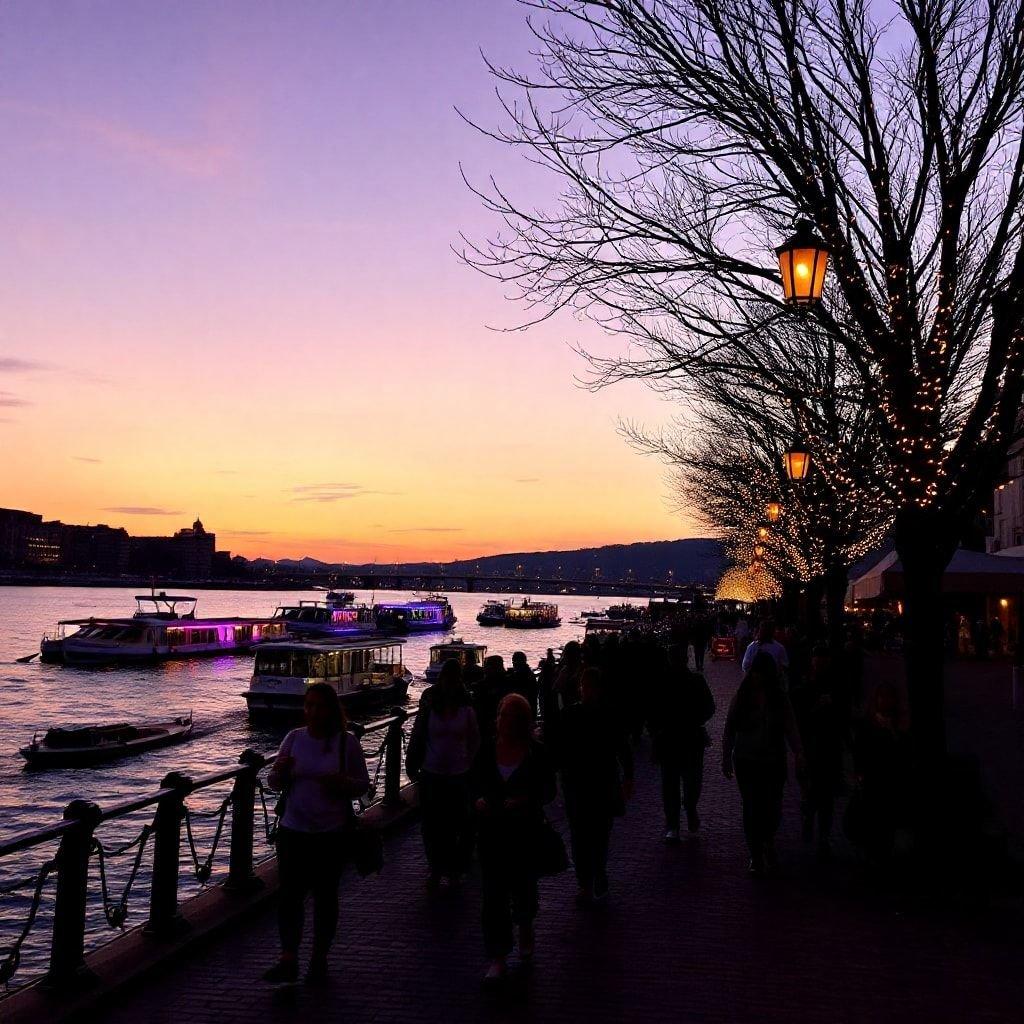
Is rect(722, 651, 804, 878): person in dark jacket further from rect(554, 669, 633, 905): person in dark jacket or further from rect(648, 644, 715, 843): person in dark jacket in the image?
rect(554, 669, 633, 905): person in dark jacket

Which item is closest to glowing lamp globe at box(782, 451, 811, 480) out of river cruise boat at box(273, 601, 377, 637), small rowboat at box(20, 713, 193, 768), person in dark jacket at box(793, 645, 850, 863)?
person in dark jacket at box(793, 645, 850, 863)

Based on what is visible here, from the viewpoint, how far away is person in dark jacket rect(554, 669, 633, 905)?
816 cm

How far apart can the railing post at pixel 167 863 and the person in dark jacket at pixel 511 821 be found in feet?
7.36

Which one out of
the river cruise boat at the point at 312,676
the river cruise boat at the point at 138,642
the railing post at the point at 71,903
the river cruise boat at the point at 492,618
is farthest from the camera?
the river cruise boat at the point at 492,618

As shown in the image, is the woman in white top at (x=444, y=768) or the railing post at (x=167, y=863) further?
the woman in white top at (x=444, y=768)

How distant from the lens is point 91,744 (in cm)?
3253

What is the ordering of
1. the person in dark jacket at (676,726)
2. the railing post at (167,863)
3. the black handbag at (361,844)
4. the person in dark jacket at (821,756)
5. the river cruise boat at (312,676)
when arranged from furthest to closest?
the river cruise boat at (312,676)
the person in dark jacket at (676,726)
the person in dark jacket at (821,756)
the railing post at (167,863)
the black handbag at (361,844)

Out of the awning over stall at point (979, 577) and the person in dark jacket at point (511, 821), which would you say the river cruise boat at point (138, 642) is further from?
the person in dark jacket at point (511, 821)

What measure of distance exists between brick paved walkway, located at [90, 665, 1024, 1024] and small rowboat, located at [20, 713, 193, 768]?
25490 millimetres

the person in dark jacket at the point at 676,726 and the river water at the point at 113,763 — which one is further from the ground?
the person in dark jacket at the point at 676,726

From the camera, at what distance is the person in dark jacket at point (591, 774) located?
816 centimetres

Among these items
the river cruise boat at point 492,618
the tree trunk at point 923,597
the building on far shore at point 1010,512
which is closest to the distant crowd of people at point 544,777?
the tree trunk at point 923,597

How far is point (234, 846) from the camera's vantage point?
8.73m

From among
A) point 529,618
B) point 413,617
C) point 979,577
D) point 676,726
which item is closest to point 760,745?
point 676,726
